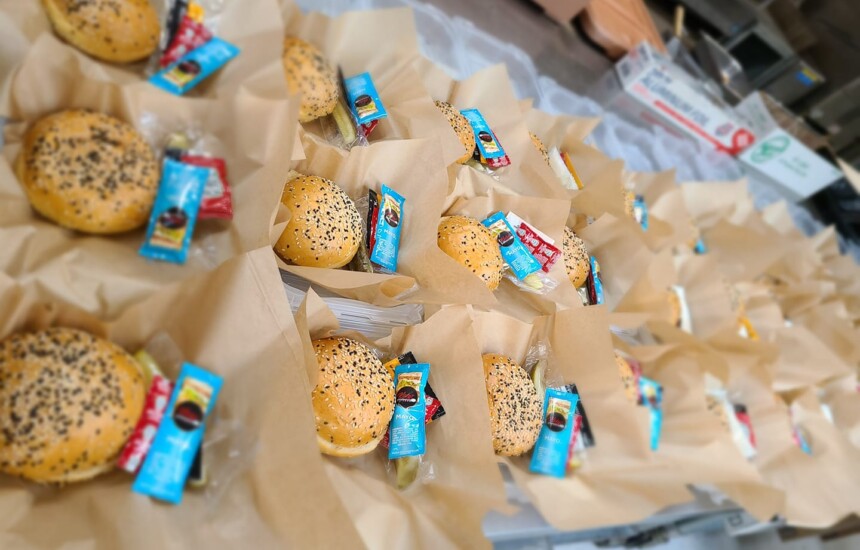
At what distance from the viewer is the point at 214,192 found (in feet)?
3.87

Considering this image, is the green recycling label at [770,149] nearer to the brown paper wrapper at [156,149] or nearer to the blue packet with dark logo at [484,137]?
the blue packet with dark logo at [484,137]

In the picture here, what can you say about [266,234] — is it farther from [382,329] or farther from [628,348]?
[628,348]

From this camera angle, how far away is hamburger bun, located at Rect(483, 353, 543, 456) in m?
1.46

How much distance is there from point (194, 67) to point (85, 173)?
34cm

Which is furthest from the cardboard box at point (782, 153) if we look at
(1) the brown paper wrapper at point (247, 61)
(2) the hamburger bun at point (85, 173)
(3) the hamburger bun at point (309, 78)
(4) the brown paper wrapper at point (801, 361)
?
(2) the hamburger bun at point (85, 173)

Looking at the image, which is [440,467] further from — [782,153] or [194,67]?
[782,153]

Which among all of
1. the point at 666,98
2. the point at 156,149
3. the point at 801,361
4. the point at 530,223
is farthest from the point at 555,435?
the point at 666,98

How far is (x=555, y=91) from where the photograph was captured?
2.54 metres

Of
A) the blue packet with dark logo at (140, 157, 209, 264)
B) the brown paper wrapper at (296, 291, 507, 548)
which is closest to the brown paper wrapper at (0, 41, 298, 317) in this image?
the blue packet with dark logo at (140, 157, 209, 264)

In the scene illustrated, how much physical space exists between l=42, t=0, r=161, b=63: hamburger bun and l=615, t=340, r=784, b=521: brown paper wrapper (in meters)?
1.64

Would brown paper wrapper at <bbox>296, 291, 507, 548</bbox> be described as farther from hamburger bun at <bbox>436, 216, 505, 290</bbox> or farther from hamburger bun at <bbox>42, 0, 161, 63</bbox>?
hamburger bun at <bbox>42, 0, 161, 63</bbox>

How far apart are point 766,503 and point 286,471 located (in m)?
1.74

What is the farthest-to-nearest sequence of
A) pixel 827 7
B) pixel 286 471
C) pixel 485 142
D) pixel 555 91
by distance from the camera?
pixel 827 7, pixel 555 91, pixel 485 142, pixel 286 471

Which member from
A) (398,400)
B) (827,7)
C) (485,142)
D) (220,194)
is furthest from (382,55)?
(827,7)
